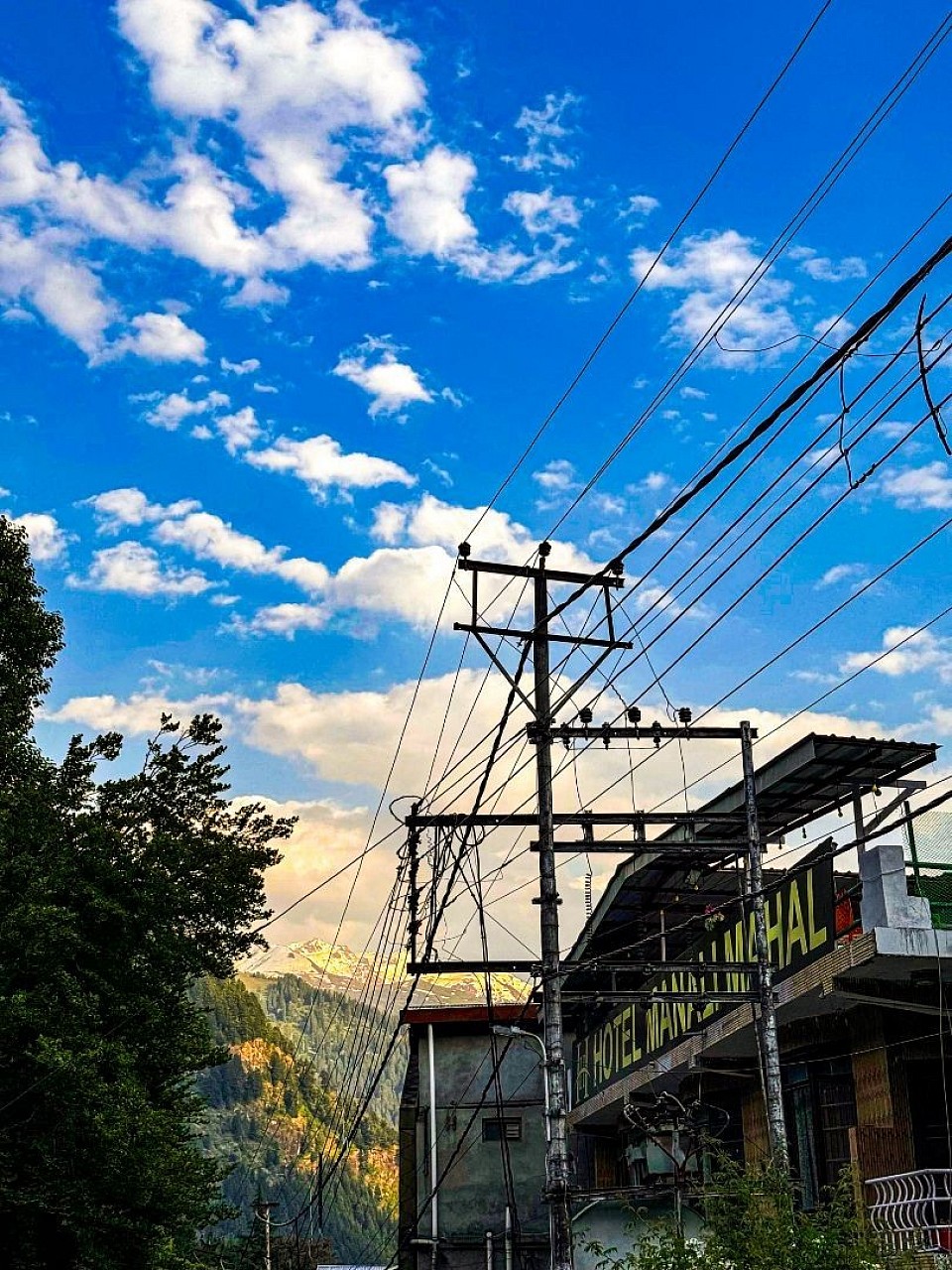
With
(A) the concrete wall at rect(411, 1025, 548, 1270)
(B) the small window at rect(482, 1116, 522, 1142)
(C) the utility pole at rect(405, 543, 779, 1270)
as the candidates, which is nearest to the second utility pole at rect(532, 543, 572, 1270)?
(C) the utility pole at rect(405, 543, 779, 1270)

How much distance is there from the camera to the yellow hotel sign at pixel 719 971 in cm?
1758

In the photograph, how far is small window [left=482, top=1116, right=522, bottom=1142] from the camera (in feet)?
120

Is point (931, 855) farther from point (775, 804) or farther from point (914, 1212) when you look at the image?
point (775, 804)

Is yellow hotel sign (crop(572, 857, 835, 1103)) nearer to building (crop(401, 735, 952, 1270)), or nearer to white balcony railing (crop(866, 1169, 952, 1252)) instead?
building (crop(401, 735, 952, 1270))

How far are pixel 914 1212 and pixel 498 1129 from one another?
947 inches

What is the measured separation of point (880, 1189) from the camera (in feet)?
51.2

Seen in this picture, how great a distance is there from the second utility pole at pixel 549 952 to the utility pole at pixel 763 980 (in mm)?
2904

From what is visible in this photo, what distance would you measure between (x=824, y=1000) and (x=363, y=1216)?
202305 millimetres

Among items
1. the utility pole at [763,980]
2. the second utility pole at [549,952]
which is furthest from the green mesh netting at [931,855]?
the second utility pole at [549,952]

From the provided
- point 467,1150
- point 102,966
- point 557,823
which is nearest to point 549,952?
point 557,823

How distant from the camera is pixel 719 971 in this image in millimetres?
19016

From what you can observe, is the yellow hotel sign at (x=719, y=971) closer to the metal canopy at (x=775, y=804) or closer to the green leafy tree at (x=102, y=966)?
the metal canopy at (x=775, y=804)

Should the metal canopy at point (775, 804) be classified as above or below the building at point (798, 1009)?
above

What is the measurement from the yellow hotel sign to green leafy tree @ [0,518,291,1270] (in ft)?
28.0
